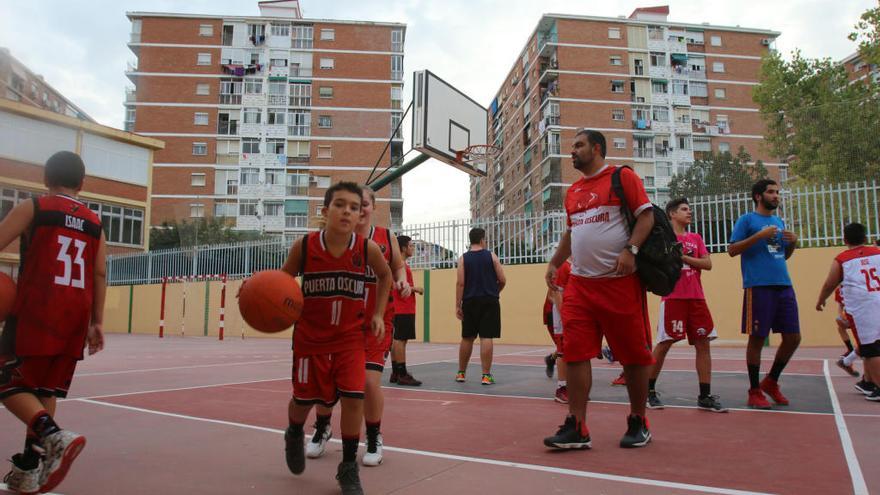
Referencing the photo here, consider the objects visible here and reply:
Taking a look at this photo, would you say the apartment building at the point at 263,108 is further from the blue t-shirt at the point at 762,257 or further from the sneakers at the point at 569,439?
the sneakers at the point at 569,439

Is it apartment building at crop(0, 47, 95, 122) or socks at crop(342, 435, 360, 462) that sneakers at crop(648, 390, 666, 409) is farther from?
apartment building at crop(0, 47, 95, 122)

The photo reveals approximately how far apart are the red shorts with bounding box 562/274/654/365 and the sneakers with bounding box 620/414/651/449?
368mm

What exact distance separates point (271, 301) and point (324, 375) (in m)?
0.46

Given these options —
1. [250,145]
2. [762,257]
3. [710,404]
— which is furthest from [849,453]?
[250,145]

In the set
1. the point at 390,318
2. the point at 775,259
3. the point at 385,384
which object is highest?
the point at 775,259

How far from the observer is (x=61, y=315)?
10.2ft

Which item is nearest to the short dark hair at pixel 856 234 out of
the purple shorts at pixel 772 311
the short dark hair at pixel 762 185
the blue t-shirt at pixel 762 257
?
the blue t-shirt at pixel 762 257

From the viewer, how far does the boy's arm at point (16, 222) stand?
299 cm

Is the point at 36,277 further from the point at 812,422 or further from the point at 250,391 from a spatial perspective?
the point at 812,422

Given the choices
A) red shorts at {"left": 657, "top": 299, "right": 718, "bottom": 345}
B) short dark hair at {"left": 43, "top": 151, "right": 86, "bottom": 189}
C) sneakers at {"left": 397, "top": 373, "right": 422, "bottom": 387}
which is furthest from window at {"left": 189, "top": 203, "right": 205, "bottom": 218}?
short dark hair at {"left": 43, "top": 151, "right": 86, "bottom": 189}

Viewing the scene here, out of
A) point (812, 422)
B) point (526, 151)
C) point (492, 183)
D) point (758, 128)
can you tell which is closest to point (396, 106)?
point (526, 151)

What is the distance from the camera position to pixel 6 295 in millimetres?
2930

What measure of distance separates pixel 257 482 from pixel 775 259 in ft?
15.0

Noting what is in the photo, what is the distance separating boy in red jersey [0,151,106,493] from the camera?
2.82 meters
